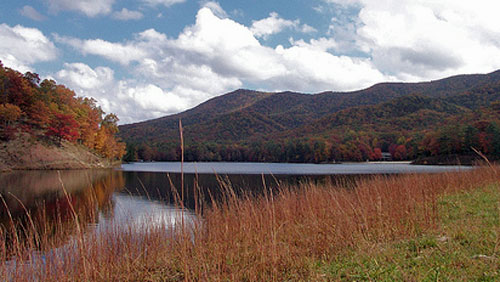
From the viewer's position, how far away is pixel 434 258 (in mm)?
4703

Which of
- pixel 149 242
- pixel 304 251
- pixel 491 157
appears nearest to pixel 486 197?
pixel 304 251

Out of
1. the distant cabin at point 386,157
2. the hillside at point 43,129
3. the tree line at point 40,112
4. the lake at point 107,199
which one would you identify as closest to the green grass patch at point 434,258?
the lake at point 107,199

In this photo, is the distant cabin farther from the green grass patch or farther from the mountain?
the green grass patch

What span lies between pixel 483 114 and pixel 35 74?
9582cm

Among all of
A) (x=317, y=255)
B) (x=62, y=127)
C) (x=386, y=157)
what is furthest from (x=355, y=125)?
(x=317, y=255)

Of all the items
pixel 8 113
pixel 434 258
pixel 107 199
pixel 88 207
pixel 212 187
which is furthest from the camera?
pixel 8 113

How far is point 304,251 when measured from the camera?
588cm

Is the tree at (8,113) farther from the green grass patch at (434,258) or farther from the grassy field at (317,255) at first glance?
the green grass patch at (434,258)

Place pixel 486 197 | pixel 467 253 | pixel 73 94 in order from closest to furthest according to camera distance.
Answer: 1. pixel 467 253
2. pixel 486 197
3. pixel 73 94

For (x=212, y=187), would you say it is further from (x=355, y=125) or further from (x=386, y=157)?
(x=355, y=125)

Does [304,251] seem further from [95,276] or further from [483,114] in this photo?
[483,114]

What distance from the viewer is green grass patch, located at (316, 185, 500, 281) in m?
4.10

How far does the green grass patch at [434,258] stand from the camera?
410cm

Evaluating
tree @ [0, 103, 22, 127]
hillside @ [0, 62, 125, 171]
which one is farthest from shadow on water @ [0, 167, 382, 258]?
tree @ [0, 103, 22, 127]
